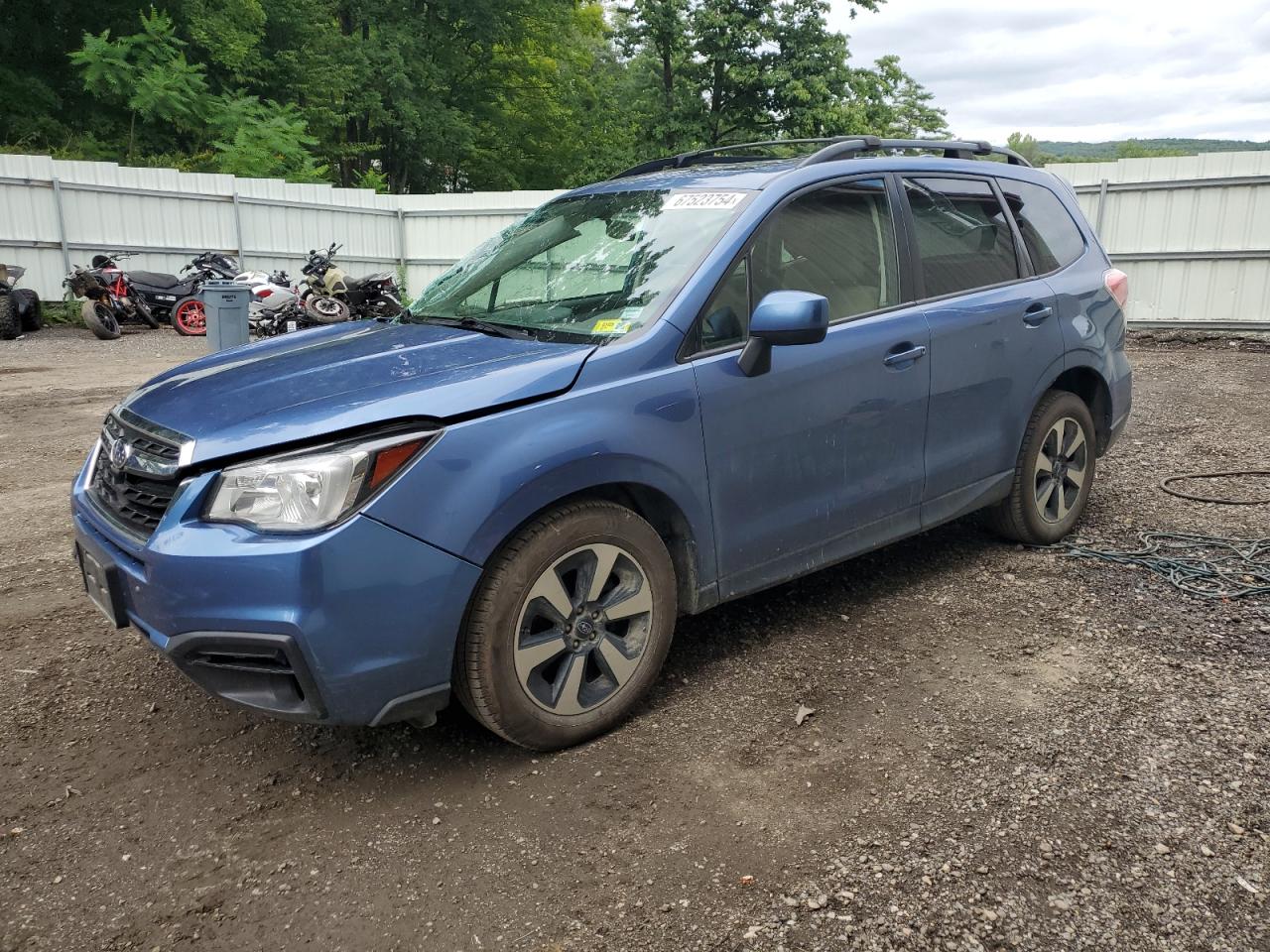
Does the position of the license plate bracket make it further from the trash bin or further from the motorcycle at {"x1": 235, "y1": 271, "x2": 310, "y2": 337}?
the motorcycle at {"x1": 235, "y1": 271, "x2": 310, "y2": 337}

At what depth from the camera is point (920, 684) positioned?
11.2ft

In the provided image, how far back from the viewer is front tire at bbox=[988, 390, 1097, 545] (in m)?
4.46

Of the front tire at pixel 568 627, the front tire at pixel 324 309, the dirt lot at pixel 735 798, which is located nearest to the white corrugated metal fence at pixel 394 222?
the front tire at pixel 324 309

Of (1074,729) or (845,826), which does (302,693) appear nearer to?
(845,826)

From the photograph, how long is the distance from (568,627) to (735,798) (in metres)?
0.68

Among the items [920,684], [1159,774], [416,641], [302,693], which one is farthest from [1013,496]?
[302,693]

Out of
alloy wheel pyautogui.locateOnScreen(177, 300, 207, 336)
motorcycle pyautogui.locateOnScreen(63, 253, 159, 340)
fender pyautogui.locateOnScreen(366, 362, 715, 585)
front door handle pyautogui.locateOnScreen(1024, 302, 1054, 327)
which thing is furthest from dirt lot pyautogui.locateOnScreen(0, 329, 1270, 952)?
alloy wheel pyautogui.locateOnScreen(177, 300, 207, 336)

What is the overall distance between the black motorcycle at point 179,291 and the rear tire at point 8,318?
171 centimetres

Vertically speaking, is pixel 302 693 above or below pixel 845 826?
above

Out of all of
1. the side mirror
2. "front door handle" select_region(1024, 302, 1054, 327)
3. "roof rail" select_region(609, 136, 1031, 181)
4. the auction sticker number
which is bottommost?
"front door handle" select_region(1024, 302, 1054, 327)

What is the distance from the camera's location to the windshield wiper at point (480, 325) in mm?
3306

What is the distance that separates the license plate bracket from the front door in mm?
1777

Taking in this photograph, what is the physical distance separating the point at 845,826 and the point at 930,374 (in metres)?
1.93

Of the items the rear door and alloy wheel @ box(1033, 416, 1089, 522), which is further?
alloy wheel @ box(1033, 416, 1089, 522)
